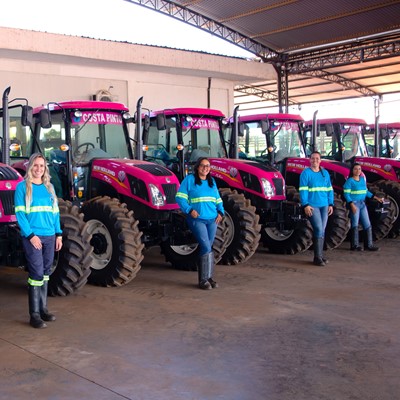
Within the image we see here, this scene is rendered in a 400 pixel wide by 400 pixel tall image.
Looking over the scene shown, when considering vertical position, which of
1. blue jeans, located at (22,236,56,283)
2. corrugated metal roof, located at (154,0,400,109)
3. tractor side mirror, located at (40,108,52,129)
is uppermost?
corrugated metal roof, located at (154,0,400,109)

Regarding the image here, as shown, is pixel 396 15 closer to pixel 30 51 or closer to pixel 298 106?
pixel 30 51

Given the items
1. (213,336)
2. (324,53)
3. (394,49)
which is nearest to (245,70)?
(324,53)

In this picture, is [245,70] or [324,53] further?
[324,53]

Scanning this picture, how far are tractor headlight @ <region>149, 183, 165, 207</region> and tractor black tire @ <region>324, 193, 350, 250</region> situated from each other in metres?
3.42

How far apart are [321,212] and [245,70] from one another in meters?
11.1

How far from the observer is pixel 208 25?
1964cm

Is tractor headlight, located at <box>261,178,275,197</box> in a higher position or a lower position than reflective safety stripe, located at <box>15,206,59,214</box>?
higher

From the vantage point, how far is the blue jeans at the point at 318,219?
848cm

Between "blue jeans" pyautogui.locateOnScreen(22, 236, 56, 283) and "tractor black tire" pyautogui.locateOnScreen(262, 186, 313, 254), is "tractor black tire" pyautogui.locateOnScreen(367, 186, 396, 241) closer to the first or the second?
"tractor black tire" pyautogui.locateOnScreen(262, 186, 313, 254)

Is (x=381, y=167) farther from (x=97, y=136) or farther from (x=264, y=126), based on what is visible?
(x=97, y=136)

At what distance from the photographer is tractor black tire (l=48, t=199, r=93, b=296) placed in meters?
6.36

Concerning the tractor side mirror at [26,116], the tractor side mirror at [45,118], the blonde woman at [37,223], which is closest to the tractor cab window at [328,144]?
the tractor side mirror at [45,118]

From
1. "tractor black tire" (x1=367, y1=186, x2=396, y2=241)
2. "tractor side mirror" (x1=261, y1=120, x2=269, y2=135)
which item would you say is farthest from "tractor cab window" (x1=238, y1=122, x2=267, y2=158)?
"tractor black tire" (x1=367, y1=186, x2=396, y2=241)

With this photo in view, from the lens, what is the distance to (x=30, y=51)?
13914mm
